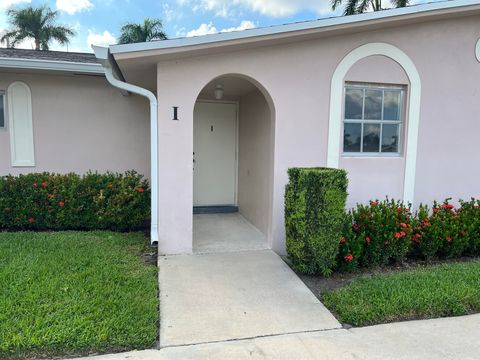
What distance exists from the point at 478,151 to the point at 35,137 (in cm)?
804

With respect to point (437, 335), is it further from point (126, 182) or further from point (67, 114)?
point (67, 114)

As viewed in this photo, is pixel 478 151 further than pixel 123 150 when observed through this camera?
No

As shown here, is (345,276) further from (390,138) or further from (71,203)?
(71,203)

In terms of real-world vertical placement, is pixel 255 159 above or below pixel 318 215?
above

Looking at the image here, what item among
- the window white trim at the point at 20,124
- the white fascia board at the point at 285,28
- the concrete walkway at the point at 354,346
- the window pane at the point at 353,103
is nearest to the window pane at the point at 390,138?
the window pane at the point at 353,103

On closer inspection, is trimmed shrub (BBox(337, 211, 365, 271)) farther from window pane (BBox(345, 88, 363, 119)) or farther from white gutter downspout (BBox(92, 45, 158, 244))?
white gutter downspout (BBox(92, 45, 158, 244))

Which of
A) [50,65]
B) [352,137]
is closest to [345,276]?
[352,137]

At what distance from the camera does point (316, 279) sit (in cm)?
448

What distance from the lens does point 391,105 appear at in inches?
224

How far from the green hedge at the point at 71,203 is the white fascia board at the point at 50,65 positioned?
193 cm

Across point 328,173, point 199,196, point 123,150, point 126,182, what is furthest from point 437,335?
point 123,150

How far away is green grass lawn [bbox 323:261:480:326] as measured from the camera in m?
3.54

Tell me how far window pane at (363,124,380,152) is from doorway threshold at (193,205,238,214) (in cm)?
335

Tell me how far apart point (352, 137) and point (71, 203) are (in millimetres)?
4752
